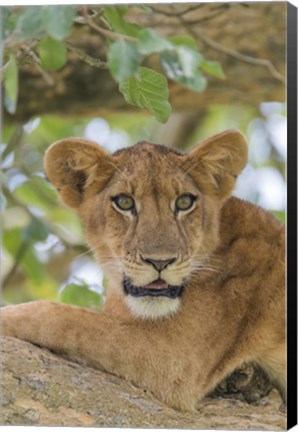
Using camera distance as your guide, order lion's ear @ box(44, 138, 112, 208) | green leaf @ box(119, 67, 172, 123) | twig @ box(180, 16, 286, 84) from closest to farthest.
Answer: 1. green leaf @ box(119, 67, 172, 123)
2. lion's ear @ box(44, 138, 112, 208)
3. twig @ box(180, 16, 286, 84)

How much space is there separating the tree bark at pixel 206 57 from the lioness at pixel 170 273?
1.31 ft

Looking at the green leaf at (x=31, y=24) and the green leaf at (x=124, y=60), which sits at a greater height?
the green leaf at (x=31, y=24)

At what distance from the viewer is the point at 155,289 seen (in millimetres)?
4168

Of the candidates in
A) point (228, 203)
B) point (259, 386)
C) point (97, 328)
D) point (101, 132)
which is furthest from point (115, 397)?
point (101, 132)

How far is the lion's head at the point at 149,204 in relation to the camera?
165 inches

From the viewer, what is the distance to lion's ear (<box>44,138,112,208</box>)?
14.5 ft

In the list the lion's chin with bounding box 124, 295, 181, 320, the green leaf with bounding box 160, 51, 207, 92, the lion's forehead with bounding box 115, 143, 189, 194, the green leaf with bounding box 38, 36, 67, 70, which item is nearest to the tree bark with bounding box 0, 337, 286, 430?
the lion's chin with bounding box 124, 295, 181, 320

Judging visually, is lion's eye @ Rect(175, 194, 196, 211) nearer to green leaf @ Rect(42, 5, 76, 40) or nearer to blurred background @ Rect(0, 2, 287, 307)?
blurred background @ Rect(0, 2, 287, 307)

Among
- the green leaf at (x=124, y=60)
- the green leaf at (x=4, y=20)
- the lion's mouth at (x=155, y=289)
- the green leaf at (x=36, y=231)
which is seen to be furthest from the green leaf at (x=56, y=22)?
the green leaf at (x=36, y=231)

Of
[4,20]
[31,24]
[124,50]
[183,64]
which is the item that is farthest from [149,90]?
[4,20]

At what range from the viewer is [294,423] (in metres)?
4.31

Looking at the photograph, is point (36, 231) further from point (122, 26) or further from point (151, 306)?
point (122, 26)

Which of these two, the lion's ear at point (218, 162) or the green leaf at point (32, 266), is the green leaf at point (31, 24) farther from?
the green leaf at point (32, 266)

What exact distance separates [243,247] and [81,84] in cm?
115
